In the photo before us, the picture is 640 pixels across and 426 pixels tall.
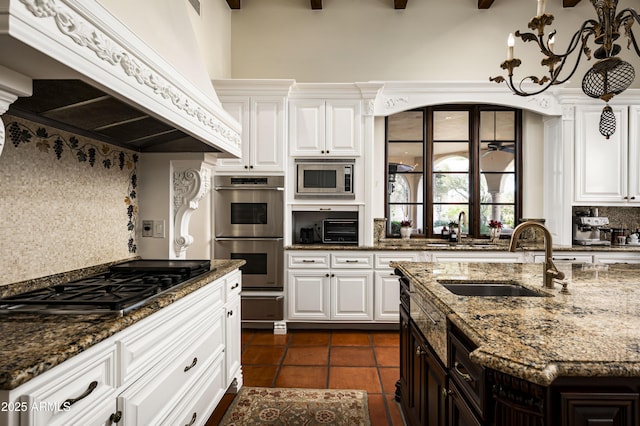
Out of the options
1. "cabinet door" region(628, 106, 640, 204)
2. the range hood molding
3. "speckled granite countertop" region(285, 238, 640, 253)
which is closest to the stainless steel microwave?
"speckled granite countertop" region(285, 238, 640, 253)

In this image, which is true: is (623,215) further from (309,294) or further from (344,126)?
(309,294)

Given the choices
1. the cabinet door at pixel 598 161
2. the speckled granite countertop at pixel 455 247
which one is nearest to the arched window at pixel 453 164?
the speckled granite countertop at pixel 455 247

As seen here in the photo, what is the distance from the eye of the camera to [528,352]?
0.87 metres

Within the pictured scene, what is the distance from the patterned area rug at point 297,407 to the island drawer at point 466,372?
1.15 meters

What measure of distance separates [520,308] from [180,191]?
2.06m

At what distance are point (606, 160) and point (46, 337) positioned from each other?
4.93 metres

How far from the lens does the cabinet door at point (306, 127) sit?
3.78 meters

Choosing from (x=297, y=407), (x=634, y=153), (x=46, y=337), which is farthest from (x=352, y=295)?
(x=634, y=153)

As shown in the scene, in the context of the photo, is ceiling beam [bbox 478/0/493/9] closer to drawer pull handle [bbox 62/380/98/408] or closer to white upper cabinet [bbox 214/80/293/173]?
white upper cabinet [bbox 214/80/293/173]

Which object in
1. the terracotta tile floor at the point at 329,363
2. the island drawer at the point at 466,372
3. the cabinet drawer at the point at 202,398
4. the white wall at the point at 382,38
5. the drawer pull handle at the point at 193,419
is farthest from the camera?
the white wall at the point at 382,38

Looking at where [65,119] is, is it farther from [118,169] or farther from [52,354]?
[52,354]

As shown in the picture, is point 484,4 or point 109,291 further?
point 484,4

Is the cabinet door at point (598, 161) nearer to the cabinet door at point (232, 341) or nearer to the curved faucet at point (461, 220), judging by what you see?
the curved faucet at point (461, 220)

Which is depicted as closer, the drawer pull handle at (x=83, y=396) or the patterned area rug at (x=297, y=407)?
the drawer pull handle at (x=83, y=396)
